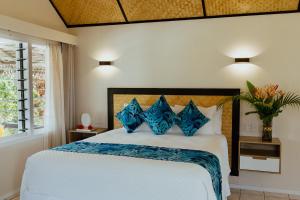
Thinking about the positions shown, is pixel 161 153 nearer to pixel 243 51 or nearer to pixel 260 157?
pixel 260 157

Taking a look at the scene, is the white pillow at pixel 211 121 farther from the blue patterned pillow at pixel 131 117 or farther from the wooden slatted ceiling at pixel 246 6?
the wooden slatted ceiling at pixel 246 6

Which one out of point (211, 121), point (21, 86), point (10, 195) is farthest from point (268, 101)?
point (10, 195)

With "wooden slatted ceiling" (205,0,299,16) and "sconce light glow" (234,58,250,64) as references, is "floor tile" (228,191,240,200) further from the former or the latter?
"wooden slatted ceiling" (205,0,299,16)

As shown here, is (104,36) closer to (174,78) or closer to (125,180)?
(174,78)

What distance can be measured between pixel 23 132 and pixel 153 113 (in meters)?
1.89

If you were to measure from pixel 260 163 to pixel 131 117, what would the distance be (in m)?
1.84

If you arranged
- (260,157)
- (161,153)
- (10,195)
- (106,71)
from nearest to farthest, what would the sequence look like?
(161,153) → (260,157) → (10,195) → (106,71)

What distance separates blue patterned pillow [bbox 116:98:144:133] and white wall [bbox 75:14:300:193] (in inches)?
21.8

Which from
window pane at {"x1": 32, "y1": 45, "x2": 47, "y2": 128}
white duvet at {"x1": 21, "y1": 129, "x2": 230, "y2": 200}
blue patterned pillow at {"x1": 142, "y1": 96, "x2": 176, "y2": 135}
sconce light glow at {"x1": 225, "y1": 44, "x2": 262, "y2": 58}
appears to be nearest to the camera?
white duvet at {"x1": 21, "y1": 129, "x2": 230, "y2": 200}

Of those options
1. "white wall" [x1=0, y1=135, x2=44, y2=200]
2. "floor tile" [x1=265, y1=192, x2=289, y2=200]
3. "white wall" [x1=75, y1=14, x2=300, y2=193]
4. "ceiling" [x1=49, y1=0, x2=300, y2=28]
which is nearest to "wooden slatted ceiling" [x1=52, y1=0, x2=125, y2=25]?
"ceiling" [x1=49, y1=0, x2=300, y2=28]

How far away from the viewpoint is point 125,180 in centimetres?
243

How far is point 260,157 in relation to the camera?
12.1ft

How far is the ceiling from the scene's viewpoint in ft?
12.5

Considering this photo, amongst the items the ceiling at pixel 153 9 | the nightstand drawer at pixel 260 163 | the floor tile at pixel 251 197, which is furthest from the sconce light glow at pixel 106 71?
the floor tile at pixel 251 197
